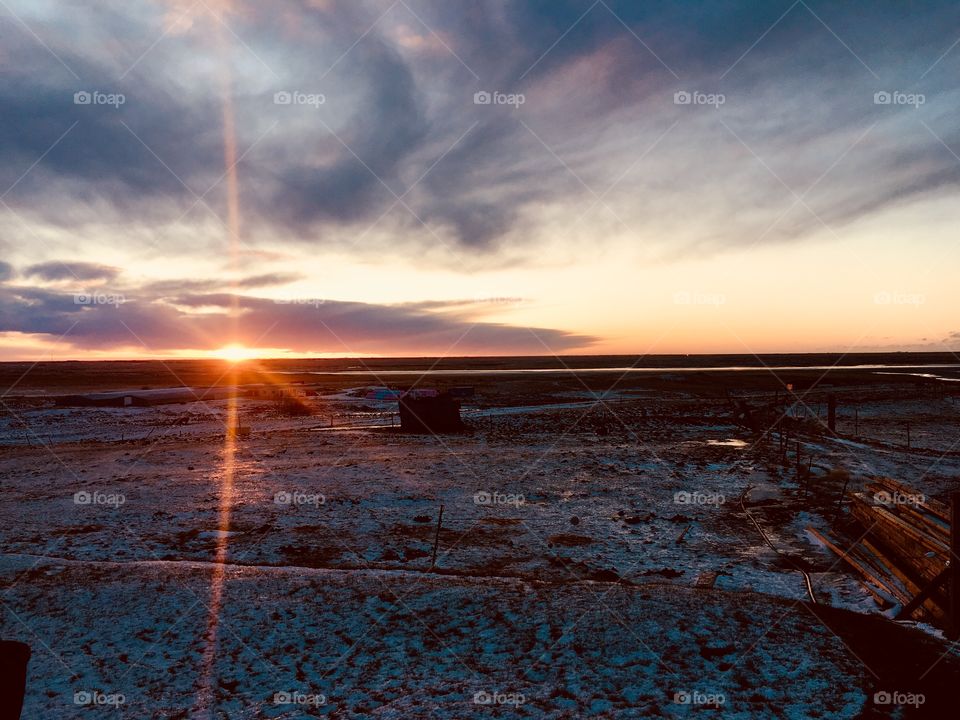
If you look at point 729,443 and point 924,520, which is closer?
point 924,520

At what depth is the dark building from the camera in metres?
33.0

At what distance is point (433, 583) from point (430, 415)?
22132 mm

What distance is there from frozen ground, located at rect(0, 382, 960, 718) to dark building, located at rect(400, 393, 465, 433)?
8.98 metres

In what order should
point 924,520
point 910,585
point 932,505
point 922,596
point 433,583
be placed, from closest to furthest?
point 922,596 < point 910,585 < point 433,583 < point 924,520 < point 932,505

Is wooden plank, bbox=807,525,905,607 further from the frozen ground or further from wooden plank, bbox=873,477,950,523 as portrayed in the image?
wooden plank, bbox=873,477,950,523

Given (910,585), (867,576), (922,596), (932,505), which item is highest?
(932,505)

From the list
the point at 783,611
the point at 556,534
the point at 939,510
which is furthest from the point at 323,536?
the point at 939,510

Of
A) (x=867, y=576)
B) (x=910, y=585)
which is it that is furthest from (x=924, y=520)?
(x=910, y=585)

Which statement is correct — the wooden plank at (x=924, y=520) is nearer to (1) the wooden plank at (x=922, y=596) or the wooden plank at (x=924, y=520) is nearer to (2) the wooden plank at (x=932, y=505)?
(2) the wooden plank at (x=932, y=505)

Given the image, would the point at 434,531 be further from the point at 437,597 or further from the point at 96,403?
the point at 96,403

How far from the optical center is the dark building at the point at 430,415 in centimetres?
3297

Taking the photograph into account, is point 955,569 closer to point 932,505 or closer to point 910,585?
point 910,585

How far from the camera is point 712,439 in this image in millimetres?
29453

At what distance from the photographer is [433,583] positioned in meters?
11.0
